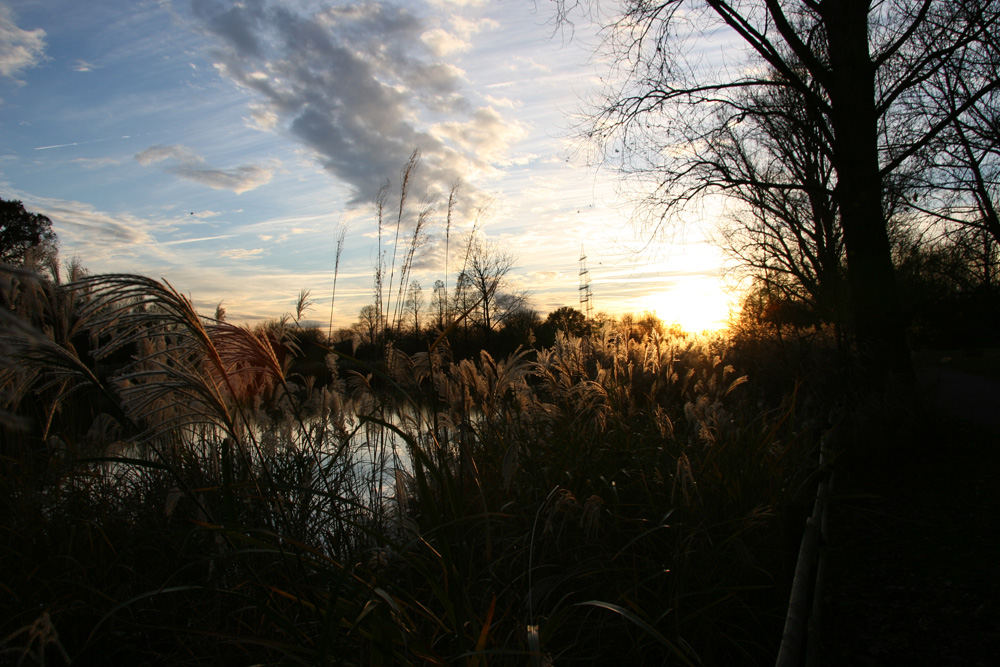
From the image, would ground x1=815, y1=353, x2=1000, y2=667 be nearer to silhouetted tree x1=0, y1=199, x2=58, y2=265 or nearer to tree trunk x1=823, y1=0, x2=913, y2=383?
tree trunk x1=823, y1=0, x2=913, y2=383

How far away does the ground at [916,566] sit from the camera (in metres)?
2.13

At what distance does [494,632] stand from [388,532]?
145 cm

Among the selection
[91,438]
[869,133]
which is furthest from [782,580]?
[869,133]

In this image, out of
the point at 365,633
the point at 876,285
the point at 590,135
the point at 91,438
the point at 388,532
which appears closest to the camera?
the point at 365,633

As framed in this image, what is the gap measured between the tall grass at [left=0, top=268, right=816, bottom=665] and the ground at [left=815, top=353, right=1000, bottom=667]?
0.31 meters

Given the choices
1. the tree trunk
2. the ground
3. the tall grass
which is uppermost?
the tree trunk

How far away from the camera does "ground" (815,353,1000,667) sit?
2.13 m

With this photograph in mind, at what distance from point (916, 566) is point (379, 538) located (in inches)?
103

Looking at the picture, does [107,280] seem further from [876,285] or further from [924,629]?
[876,285]

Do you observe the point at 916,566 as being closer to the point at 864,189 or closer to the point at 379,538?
the point at 379,538

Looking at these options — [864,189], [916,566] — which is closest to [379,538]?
[916,566]

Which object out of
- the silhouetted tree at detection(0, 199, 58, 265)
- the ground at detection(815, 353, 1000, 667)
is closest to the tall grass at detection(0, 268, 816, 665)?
the ground at detection(815, 353, 1000, 667)

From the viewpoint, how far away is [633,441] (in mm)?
3668

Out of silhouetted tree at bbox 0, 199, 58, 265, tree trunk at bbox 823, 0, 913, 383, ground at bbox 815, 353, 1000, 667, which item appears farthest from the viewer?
silhouetted tree at bbox 0, 199, 58, 265
